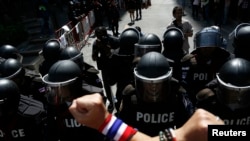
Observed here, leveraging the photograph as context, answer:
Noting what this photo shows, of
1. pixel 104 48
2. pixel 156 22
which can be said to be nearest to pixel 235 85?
pixel 104 48

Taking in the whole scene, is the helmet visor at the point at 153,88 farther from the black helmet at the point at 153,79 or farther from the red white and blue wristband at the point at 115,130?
the red white and blue wristband at the point at 115,130

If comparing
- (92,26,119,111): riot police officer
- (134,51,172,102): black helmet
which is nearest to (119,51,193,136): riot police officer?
(134,51,172,102): black helmet

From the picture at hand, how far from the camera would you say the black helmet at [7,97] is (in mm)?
3383

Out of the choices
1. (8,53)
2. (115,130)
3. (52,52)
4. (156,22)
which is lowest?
(156,22)

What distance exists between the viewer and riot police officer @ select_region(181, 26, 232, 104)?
13.7 ft

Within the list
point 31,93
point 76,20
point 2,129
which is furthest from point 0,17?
point 2,129

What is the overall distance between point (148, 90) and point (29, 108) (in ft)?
5.17

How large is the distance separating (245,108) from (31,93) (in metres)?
3.12

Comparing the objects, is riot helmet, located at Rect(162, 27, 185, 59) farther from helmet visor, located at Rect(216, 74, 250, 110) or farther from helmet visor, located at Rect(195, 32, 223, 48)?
helmet visor, located at Rect(216, 74, 250, 110)

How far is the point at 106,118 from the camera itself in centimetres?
130

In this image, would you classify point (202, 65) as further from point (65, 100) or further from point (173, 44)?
point (65, 100)

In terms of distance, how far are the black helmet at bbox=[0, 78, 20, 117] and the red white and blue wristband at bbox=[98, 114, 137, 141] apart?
2.45 m

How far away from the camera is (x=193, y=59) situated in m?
4.31

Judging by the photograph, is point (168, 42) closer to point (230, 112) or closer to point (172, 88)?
point (172, 88)
